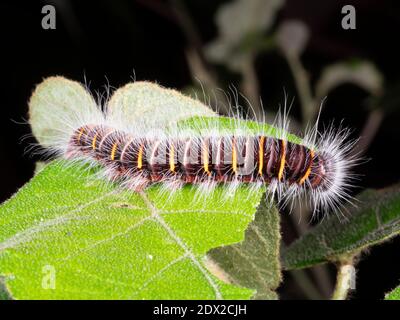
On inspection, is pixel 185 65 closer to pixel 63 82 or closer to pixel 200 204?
pixel 63 82

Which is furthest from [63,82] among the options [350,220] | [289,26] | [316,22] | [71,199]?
[316,22]

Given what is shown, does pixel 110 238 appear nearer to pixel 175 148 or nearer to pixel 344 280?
pixel 175 148

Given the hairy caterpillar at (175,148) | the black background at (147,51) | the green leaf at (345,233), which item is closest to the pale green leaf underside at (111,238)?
the hairy caterpillar at (175,148)

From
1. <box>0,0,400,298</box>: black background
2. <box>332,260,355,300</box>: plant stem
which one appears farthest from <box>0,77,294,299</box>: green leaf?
<box>0,0,400,298</box>: black background

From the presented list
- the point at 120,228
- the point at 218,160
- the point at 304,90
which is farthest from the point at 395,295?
the point at 304,90

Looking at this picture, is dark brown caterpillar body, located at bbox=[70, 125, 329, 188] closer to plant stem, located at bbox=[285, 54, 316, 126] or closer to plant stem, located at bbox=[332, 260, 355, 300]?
plant stem, located at bbox=[332, 260, 355, 300]

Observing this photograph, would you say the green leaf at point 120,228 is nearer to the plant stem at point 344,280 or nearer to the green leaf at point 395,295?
the plant stem at point 344,280
